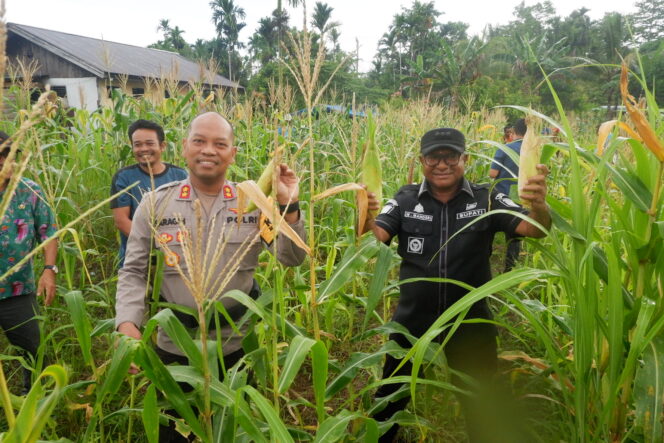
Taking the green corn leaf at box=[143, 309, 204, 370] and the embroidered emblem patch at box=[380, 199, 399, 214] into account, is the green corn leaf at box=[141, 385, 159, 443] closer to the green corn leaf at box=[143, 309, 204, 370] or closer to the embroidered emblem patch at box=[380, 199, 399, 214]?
the green corn leaf at box=[143, 309, 204, 370]

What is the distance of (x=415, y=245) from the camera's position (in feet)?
5.84

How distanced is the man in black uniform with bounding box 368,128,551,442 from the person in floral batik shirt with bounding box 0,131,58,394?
1.63 m

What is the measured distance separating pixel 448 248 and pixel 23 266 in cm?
199

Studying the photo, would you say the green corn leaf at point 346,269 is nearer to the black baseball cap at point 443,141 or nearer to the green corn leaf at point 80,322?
the black baseball cap at point 443,141

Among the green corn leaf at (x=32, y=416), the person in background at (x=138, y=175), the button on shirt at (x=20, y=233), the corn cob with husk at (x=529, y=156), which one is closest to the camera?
the green corn leaf at (x=32, y=416)

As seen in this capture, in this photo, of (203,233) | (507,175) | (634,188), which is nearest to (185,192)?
(203,233)

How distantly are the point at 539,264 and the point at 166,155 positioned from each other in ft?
10.6

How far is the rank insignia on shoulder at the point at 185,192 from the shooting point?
67.0 inches

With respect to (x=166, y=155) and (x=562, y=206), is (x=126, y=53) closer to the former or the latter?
(x=166, y=155)

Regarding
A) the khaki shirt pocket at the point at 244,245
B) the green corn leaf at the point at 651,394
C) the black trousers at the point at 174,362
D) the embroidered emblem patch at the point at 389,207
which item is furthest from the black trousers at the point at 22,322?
the green corn leaf at the point at 651,394

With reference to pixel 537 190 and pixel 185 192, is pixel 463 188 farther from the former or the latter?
pixel 185 192

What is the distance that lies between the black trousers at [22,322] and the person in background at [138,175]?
0.57 meters

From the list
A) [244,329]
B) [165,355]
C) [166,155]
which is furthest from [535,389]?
[166,155]

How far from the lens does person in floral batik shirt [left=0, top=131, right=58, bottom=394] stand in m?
1.99
